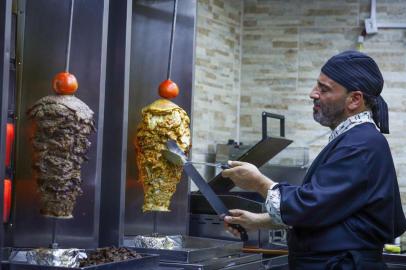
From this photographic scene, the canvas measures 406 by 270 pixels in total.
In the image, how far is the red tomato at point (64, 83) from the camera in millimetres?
2791

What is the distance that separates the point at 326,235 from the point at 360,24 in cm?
330

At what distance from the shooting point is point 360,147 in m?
2.62

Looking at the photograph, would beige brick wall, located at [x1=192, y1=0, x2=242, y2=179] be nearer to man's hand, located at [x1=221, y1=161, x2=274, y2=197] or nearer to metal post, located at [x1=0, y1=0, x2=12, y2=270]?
man's hand, located at [x1=221, y1=161, x2=274, y2=197]

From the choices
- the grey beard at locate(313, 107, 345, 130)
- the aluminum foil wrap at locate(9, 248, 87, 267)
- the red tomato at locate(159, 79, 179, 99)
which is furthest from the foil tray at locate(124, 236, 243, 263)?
the grey beard at locate(313, 107, 345, 130)

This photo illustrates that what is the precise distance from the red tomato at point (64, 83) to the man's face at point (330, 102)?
0.87m

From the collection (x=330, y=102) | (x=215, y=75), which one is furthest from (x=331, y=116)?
(x=215, y=75)

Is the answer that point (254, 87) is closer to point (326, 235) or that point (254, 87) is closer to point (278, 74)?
point (278, 74)

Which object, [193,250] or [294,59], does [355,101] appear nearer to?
[193,250]

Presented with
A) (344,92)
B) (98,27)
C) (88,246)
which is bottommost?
(88,246)

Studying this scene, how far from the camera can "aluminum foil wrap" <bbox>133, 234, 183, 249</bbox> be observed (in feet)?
10.9

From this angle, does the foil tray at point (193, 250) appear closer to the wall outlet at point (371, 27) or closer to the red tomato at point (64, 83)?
the red tomato at point (64, 83)

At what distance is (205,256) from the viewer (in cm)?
317

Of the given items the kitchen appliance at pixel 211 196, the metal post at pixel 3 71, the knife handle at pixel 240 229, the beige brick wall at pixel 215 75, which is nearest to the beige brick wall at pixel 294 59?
the beige brick wall at pixel 215 75

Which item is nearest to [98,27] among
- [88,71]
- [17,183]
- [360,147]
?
[88,71]
